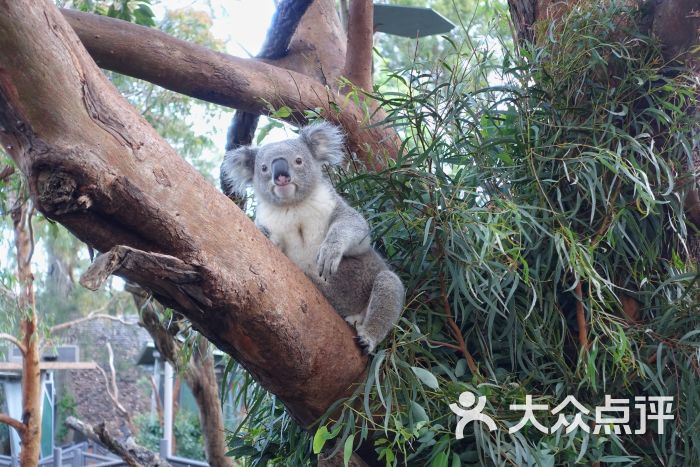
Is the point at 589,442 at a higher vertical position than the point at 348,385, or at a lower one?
lower

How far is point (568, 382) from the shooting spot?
2.57m

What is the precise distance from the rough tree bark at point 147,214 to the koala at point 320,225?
0.86 feet

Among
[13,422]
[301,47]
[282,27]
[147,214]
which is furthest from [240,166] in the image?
[13,422]

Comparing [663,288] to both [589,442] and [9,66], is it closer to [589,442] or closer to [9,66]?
[589,442]

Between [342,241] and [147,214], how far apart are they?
0.96 meters

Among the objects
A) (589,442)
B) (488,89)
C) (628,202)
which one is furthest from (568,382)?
(488,89)

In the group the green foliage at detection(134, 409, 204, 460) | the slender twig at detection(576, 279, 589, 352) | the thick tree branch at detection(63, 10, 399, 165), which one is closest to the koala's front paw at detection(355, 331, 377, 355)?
the slender twig at detection(576, 279, 589, 352)

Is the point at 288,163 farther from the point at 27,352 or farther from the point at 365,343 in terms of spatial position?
the point at 27,352

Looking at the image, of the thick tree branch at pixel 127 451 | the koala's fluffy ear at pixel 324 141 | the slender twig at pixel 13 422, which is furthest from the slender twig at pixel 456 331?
the slender twig at pixel 13 422

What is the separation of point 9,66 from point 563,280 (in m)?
1.84

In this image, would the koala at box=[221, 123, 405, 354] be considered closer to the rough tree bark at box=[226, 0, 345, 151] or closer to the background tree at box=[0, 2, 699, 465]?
the background tree at box=[0, 2, 699, 465]

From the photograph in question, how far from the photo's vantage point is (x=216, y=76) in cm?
362

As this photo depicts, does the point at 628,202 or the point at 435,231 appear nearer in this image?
the point at 435,231

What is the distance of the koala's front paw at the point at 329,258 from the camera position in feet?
8.77
